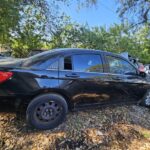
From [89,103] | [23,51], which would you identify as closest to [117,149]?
[89,103]

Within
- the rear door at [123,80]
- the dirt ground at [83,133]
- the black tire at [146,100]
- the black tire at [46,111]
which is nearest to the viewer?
the dirt ground at [83,133]

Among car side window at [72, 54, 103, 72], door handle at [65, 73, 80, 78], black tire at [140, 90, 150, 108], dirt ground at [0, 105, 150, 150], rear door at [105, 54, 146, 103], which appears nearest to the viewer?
dirt ground at [0, 105, 150, 150]

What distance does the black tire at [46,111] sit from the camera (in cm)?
494

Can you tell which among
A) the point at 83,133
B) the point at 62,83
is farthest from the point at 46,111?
the point at 83,133

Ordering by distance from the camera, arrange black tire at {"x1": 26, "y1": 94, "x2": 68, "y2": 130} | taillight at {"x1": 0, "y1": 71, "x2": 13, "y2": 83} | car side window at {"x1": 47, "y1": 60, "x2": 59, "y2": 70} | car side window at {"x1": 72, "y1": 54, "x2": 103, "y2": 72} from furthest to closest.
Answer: car side window at {"x1": 72, "y1": 54, "x2": 103, "y2": 72} < car side window at {"x1": 47, "y1": 60, "x2": 59, "y2": 70} < black tire at {"x1": 26, "y1": 94, "x2": 68, "y2": 130} < taillight at {"x1": 0, "y1": 71, "x2": 13, "y2": 83}

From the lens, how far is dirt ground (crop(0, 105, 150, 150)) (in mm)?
4789

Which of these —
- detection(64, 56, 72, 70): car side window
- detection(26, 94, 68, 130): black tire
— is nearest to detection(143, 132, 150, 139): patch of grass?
detection(26, 94, 68, 130): black tire

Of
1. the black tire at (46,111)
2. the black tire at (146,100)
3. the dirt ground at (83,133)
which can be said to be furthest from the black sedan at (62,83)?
the black tire at (146,100)

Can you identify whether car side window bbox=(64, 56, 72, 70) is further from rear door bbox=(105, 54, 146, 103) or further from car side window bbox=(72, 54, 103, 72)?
rear door bbox=(105, 54, 146, 103)

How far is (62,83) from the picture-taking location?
17.0 feet

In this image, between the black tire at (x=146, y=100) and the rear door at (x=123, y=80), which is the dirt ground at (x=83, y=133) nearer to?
the rear door at (x=123, y=80)

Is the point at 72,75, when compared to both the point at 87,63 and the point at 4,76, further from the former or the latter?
the point at 4,76

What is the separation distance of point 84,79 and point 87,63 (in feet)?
1.33

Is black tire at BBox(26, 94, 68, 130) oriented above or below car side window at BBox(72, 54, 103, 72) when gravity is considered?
below
